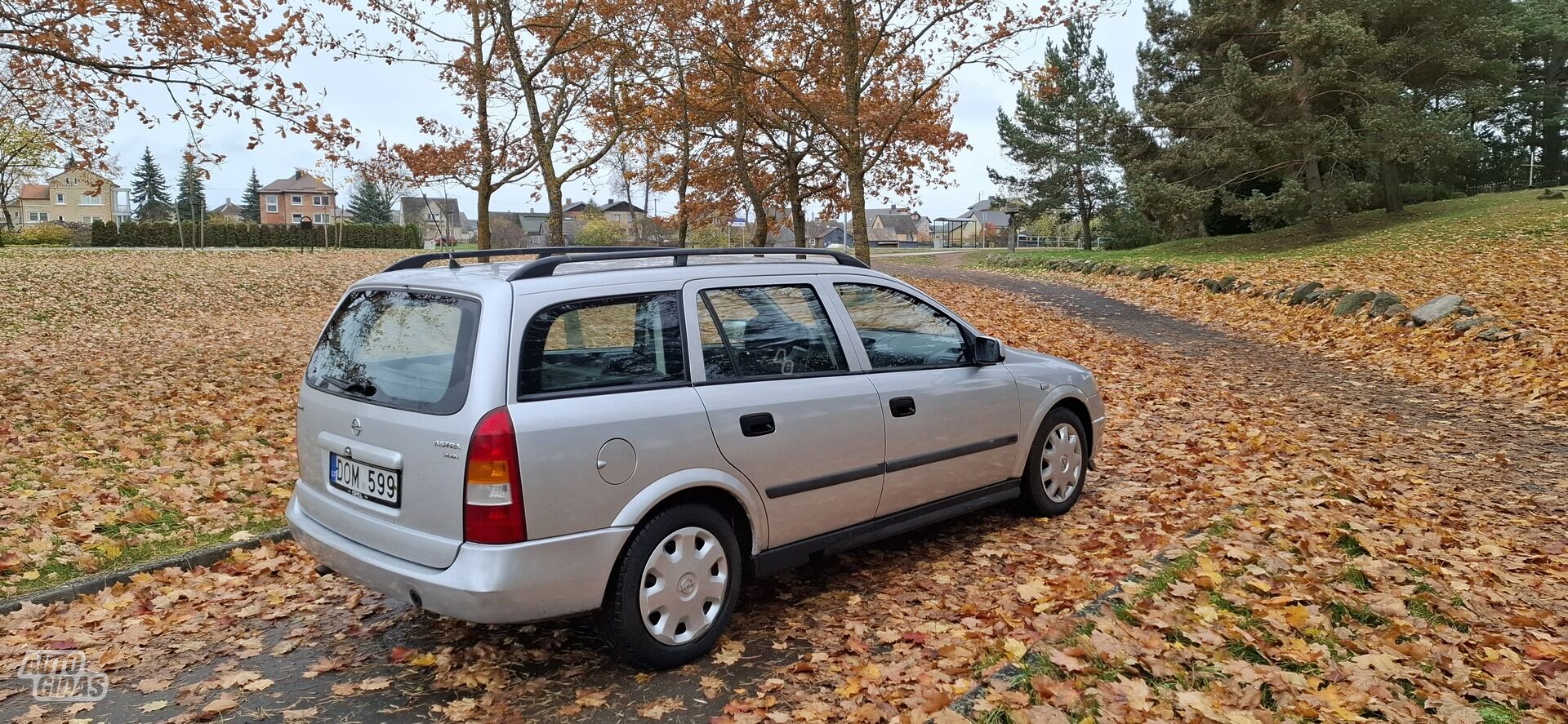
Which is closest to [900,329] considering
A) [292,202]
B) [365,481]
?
[365,481]

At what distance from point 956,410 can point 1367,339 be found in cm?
1072

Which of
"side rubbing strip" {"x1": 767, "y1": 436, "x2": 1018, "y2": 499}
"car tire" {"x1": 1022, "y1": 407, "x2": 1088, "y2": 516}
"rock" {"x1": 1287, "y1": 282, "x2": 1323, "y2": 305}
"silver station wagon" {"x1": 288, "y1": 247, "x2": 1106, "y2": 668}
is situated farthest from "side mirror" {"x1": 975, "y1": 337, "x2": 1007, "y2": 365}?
"rock" {"x1": 1287, "y1": 282, "x2": 1323, "y2": 305}

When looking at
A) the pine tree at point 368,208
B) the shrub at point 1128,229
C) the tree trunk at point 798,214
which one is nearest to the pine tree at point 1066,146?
the shrub at point 1128,229

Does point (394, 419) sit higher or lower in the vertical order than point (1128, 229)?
lower

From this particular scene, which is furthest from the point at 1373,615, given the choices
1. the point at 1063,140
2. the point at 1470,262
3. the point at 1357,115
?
the point at 1063,140

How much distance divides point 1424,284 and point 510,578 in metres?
16.9

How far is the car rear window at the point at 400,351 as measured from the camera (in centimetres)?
367

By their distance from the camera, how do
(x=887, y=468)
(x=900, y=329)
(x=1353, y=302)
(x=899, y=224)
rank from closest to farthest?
(x=887, y=468)
(x=900, y=329)
(x=1353, y=302)
(x=899, y=224)

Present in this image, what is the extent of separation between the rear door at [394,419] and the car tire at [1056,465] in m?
3.49

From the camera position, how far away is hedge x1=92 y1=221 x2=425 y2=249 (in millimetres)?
44656

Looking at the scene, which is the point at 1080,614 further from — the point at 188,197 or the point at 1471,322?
the point at 188,197

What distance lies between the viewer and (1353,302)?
14.6m

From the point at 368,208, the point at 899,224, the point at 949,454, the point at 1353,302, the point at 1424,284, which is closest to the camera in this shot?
the point at 949,454

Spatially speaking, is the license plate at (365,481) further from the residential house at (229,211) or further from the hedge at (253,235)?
the residential house at (229,211)
